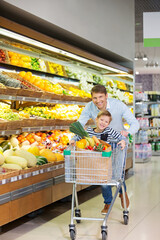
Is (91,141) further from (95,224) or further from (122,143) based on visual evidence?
(95,224)

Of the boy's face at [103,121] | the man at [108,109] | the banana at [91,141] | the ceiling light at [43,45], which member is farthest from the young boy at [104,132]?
the ceiling light at [43,45]

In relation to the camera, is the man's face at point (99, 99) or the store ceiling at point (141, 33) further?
the store ceiling at point (141, 33)

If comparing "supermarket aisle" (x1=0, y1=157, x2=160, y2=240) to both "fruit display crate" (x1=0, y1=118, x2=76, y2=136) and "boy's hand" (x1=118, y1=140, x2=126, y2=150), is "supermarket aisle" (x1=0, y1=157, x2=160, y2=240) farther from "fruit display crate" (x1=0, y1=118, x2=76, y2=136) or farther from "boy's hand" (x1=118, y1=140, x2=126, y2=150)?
"fruit display crate" (x1=0, y1=118, x2=76, y2=136)

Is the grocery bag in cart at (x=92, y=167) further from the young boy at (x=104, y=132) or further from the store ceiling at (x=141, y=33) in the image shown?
the store ceiling at (x=141, y=33)

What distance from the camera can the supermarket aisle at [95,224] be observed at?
414cm

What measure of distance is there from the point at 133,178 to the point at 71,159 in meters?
4.34

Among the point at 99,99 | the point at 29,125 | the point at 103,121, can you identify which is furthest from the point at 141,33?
the point at 103,121

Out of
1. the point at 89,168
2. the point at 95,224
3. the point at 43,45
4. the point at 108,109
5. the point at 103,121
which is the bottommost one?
the point at 95,224

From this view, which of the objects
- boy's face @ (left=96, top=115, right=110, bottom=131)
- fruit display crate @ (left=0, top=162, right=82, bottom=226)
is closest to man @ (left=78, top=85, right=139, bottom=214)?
boy's face @ (left=96, top=115, right=110, bottom=131)

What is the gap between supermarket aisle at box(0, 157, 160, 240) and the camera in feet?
13.6

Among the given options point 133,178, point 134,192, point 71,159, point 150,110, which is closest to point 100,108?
point 71,159

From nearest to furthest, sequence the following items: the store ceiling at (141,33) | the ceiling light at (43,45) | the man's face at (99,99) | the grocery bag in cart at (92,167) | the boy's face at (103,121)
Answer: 1. the grocery bag in cart at (92,167)
2. the boy's face at (103,121)
3. the man's face at (99,99)
4. the ceiling light at (43,45)
5. the store ceiling at (141,33)

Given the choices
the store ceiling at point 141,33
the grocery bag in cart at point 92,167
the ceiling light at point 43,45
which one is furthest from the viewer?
the store ceiling at point 141,33

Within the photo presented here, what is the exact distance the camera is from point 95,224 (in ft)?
15.0
